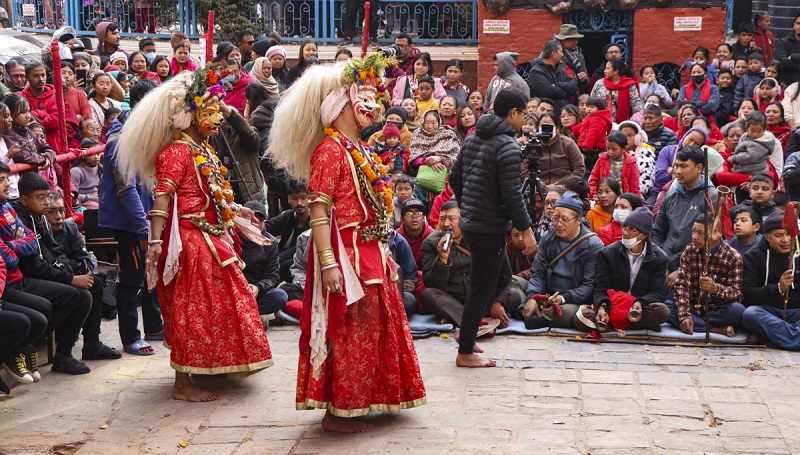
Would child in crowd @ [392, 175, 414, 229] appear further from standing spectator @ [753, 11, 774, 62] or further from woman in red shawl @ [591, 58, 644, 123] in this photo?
standing spectator @ [753, 11, 774, 62]

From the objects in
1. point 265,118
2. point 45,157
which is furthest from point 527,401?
point 265,118

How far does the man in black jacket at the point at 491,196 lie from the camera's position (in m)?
6.57

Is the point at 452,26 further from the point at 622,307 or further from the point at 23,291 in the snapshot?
the point at 23,291

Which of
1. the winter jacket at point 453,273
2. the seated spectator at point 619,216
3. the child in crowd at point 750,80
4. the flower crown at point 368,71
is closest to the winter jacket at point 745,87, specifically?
the child in crowd at point 750,80

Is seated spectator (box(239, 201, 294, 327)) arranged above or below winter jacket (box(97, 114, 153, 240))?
below

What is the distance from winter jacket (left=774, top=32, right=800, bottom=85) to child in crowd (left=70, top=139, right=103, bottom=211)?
8.52 m

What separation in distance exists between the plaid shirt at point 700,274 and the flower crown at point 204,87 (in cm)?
390

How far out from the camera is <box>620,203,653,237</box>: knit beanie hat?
7949 mm

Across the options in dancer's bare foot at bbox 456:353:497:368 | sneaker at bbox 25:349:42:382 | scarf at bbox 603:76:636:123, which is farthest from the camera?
scarf at bbox 603:76:636:123

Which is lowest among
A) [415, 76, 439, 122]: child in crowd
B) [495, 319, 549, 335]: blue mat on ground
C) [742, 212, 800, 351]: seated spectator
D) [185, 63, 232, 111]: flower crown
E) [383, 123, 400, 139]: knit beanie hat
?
[495, 319, 549, 335]: blue mat on ground

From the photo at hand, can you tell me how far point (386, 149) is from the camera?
10.5m

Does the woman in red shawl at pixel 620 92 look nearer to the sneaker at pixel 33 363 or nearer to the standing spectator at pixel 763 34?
the standing spectator at pixel 763 34

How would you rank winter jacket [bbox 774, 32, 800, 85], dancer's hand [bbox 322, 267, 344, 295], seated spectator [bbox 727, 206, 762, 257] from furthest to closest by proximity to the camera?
1. winter jacket [bbox 774, 32, 800, 85]
2. seated spectator [bbox 727, 206, 762, 257]
3. dancer's hand [bbox 322, 267, 344, 295]

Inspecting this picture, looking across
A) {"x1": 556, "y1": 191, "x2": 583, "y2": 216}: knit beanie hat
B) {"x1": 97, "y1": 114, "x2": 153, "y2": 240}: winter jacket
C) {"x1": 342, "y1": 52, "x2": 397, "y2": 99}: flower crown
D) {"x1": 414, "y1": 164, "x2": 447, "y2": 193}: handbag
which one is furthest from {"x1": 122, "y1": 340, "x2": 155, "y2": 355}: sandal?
{"x1": 414, "y1": 164, "x2": 447, "y2": 193}: handbag
